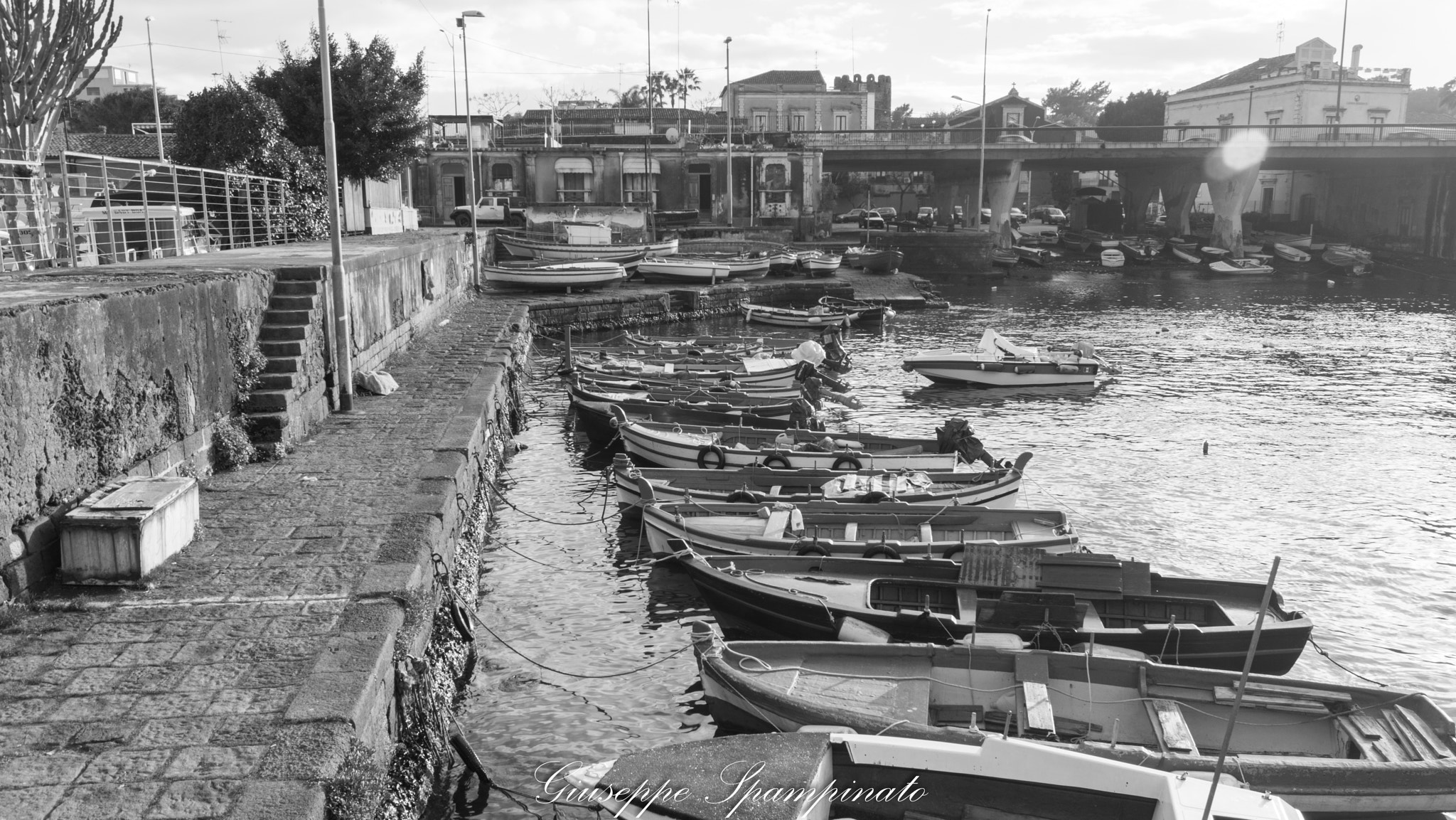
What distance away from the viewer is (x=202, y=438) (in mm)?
11148

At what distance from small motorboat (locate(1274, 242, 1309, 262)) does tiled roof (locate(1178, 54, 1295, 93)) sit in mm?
21506

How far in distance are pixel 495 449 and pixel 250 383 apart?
5.39m

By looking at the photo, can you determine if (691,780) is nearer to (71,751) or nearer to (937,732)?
(937,732)

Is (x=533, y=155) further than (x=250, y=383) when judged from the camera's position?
Yes

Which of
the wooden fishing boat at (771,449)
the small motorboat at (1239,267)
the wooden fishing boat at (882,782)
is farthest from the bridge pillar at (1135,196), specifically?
the wooden fishing boat at (882,782)

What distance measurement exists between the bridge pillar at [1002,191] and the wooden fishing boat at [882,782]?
58.9 metres

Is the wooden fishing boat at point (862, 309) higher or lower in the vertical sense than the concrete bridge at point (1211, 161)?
lower

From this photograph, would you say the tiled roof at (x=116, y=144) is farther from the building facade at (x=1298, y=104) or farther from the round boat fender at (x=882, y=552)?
the building facade at (x=1298, y=104)

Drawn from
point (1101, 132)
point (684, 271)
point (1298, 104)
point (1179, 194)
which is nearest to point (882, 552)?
point (684, 271)

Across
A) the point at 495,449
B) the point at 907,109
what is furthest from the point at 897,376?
the point at 907,109

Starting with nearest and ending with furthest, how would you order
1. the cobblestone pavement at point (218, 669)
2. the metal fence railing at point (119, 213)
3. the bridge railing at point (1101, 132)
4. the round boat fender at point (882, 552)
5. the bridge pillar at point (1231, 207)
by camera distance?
the cobblestone pavement at point (218, 669) → the round boat fender at point (882, 552) → the metal fence railing at point (119, 213) → the bridge railing at point (1101, 132) → the bridge pillar at point (1231, 207)

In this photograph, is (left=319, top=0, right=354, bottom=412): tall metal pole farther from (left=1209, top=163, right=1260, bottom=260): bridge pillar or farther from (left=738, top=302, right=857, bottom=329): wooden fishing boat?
(left=1209, top=163, right=1260, bottom=260): bridge pillar

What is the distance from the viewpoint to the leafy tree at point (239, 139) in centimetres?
2703

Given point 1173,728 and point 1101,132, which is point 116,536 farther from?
point 1101,132
